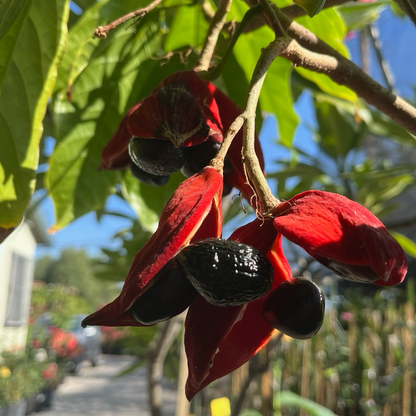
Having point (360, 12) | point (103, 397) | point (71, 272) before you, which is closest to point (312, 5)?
point (360, 12)

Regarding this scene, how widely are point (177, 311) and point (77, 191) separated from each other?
370 mm

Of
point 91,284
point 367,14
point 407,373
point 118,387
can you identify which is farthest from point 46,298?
point 91,284

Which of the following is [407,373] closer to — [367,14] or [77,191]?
[367,14]

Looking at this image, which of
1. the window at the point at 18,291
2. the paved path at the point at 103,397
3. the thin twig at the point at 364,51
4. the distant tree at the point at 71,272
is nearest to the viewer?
the thin twig at the point at 364,51

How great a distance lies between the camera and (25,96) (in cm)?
47

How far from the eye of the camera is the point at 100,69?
632 mm

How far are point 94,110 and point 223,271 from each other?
1.38 ft

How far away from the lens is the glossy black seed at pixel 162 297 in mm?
292

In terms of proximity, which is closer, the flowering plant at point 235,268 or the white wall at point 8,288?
the flowering plant at point 235,268

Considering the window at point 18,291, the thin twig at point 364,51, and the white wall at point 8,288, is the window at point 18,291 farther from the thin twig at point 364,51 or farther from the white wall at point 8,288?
the thin twig at point 364,51

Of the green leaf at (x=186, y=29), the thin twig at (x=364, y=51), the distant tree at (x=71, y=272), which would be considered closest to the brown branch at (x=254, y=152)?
the green leaf at (x=186, y=29)

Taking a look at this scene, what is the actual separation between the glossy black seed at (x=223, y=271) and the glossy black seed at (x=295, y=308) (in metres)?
0.03

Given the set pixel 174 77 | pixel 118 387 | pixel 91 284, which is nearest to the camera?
pixel 174 77

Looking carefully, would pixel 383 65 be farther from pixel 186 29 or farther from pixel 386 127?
pixel 186 29
